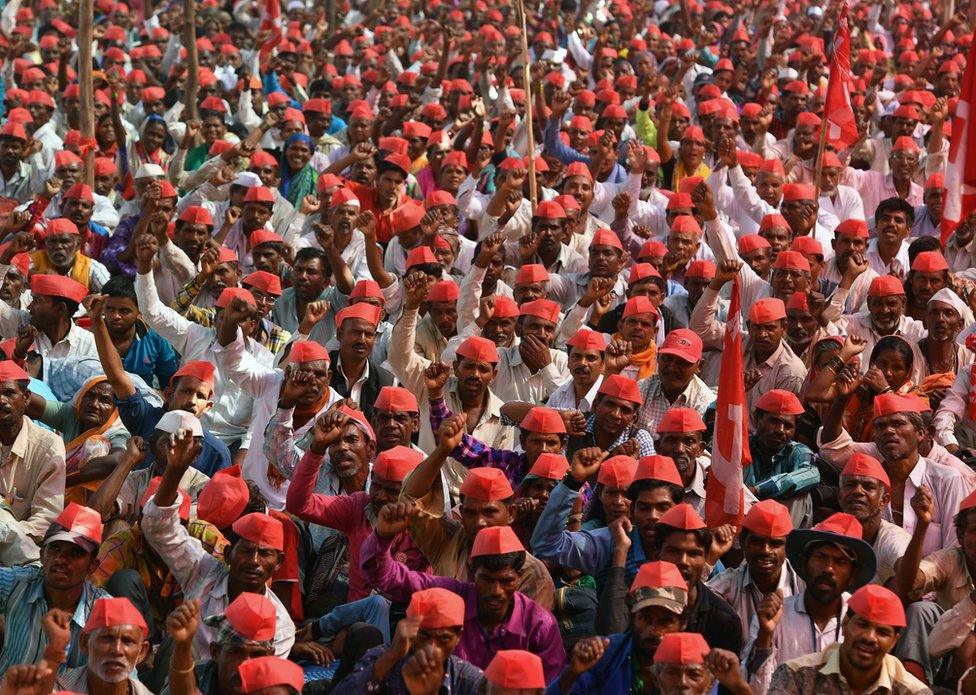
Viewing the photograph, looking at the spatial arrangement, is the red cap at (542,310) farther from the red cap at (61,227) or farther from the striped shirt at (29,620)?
the striped shirt at (29,620)

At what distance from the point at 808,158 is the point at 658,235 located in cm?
204

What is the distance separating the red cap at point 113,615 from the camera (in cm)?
671

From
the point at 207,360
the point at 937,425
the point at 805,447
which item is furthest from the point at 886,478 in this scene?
→ the point at 207,360

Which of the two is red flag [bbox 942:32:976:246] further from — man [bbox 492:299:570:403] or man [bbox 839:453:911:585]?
man [bbox 492:299:570:403]

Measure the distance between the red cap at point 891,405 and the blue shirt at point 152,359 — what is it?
387 centimetres

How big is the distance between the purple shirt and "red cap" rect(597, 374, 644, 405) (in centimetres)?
163

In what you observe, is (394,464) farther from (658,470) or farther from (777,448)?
(777,448)

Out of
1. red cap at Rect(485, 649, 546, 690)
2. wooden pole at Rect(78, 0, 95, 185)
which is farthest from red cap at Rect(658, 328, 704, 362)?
wooden pole at Rect(78, 0, 95, 185)

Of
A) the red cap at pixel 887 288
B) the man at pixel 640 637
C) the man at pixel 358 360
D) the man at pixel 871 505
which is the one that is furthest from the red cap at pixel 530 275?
the man at pixel 640 637

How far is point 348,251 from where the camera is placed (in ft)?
37.7

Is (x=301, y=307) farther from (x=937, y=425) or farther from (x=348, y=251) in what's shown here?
(x=937, y=425)

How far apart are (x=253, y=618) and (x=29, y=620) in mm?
1043

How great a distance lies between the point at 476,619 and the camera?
720 centimetres

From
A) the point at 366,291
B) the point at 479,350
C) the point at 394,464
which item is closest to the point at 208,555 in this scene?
the point at 394,464
